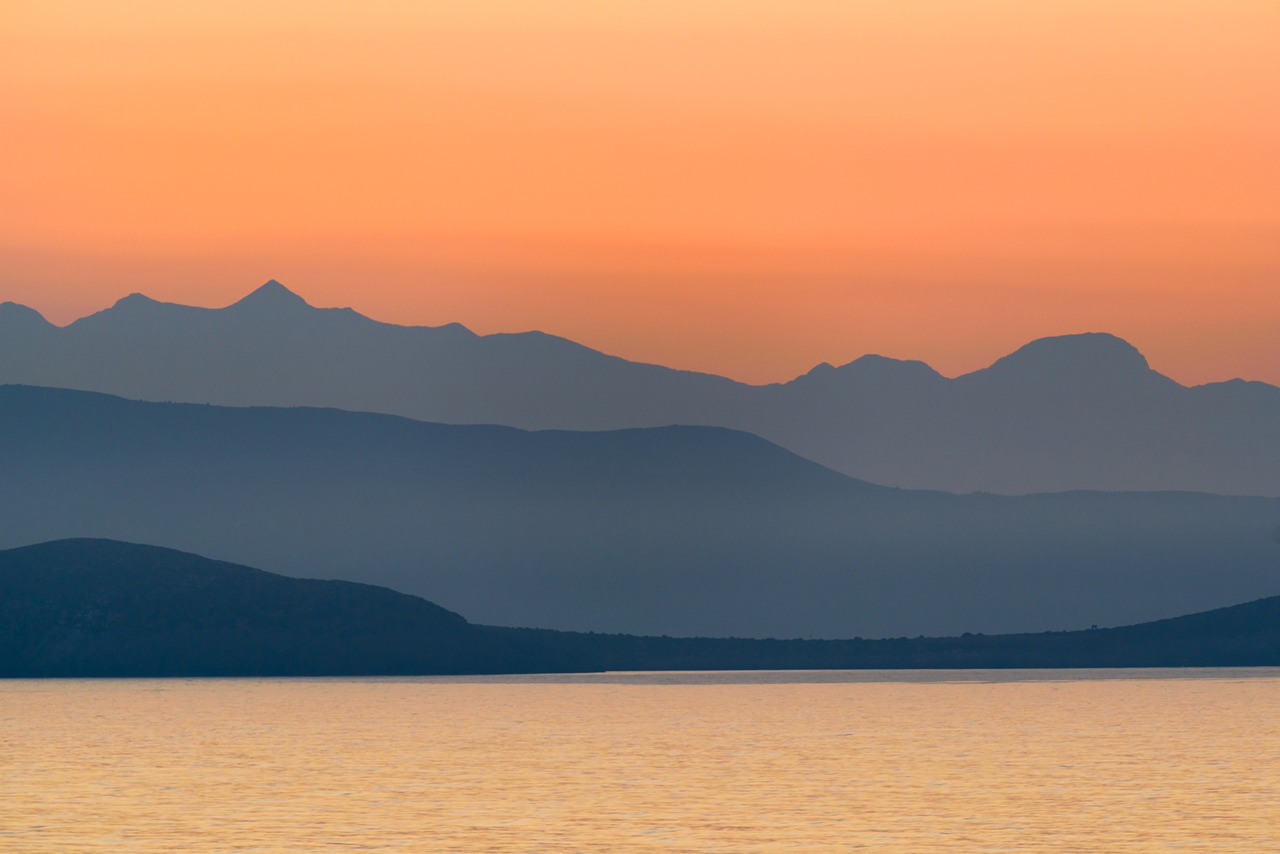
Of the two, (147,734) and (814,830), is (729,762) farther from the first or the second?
(147,734)

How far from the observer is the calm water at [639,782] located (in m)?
60.7

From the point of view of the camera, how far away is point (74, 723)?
137750mm

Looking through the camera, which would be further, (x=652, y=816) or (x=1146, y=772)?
A: (x=1146, y=772)

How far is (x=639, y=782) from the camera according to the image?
82062 mm

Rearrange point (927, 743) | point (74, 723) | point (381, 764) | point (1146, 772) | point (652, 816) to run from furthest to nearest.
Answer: point (74, 723) → point (927, 743) → point (381, 764) → point (1146, 772) → point (652, 816)

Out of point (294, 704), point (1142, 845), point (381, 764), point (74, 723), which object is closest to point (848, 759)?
point (381, 764)

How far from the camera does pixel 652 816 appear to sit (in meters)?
67.0

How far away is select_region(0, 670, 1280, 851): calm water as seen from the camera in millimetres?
60656

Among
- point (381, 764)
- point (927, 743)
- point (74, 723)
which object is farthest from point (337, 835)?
point (74, 723)

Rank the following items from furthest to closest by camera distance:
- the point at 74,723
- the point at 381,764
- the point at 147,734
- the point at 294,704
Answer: the point at 294,704 < the point at 74,723 < the point at 147,734 < the point at 381,764

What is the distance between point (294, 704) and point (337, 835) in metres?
120

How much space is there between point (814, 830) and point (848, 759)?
35.5m

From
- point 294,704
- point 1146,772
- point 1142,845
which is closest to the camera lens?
point 1142,845

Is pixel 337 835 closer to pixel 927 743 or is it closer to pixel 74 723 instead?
pixel 927 743
